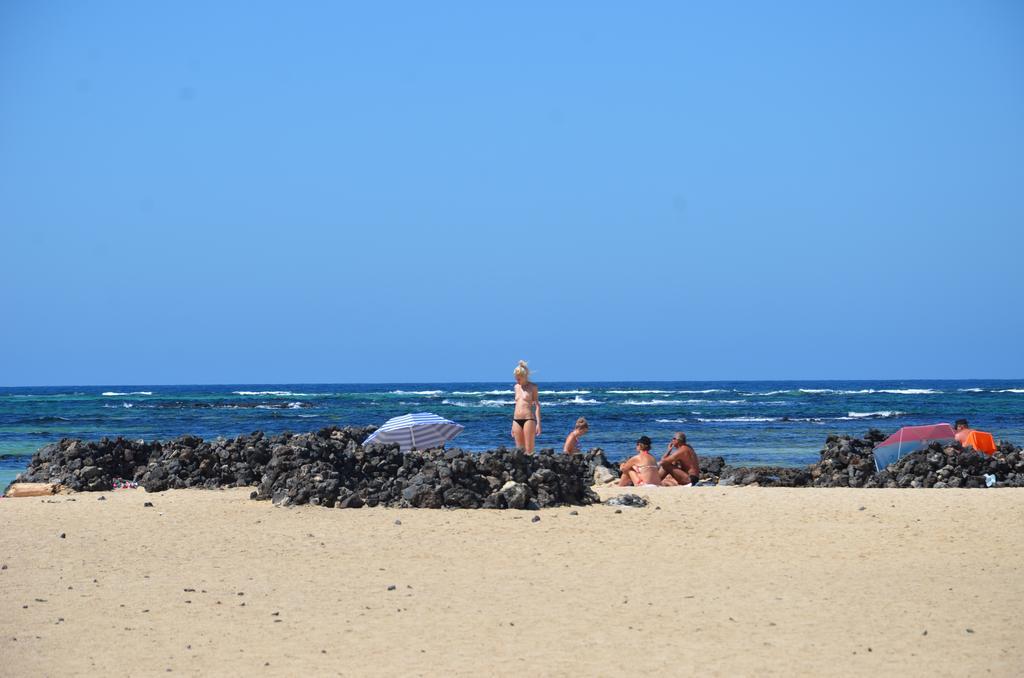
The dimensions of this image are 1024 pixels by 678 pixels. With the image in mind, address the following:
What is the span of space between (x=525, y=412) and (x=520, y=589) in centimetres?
663

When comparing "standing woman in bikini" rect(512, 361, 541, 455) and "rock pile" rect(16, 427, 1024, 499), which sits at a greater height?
"standing woman in bikini" rect(512, 361, 541, 455)

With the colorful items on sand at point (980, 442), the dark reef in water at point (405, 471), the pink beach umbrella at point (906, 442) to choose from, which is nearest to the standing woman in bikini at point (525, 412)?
the dark reef in water at point (405, 471)

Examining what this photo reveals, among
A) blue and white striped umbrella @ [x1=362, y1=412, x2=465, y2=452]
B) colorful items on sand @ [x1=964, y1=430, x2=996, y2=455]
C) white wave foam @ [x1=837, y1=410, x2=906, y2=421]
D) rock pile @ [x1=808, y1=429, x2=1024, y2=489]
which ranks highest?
blue and white striped umbrella @ [x1=362, y1=412, x2=465, y2=452]

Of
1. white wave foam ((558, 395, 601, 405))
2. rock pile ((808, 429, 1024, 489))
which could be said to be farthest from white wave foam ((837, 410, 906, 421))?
rock pile ((808, 429, 1024, 489))

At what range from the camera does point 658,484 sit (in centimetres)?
1541

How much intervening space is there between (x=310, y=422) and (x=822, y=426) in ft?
66.0

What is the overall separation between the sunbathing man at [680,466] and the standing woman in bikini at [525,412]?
7.63 feet

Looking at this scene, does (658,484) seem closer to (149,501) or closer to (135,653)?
(149,501)

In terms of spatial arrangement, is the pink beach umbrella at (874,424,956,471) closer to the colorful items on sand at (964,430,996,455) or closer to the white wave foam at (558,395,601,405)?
the colorful items on sand at (964,430,996,455)

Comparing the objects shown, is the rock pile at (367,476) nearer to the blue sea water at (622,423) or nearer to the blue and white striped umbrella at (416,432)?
the blue and white striped umbrella at (416,432)

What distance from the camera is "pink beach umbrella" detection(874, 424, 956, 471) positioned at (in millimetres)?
17000

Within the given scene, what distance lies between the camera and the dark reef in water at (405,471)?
41.4 feet

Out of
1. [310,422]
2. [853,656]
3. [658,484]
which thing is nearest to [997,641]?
[853,656]

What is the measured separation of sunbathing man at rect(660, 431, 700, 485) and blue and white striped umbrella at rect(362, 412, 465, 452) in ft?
10.6
